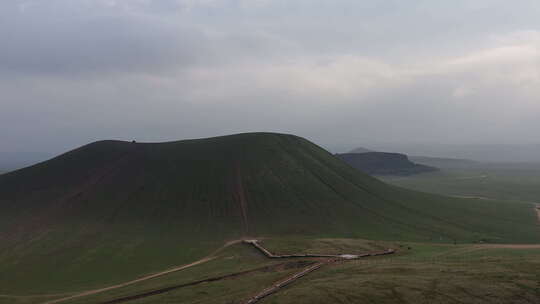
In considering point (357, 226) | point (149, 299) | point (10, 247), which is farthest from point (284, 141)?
point (149, 299)

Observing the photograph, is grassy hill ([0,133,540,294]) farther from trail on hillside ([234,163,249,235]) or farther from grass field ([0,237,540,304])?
grass field ([0,237,540,304])

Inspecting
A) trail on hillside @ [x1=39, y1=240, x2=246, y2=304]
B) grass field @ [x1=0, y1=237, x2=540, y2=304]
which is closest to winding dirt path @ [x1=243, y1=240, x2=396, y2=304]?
grass field @ [x1=0, y1=237, x2=540, y2=304]

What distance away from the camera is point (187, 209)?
101625mm

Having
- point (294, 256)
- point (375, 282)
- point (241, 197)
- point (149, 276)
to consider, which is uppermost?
point (241, 197)

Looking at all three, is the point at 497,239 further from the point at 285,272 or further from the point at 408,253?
the point at 285,272

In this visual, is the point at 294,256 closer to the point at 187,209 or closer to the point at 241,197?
the point at 241,197

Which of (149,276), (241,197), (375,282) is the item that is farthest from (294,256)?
(241,197)

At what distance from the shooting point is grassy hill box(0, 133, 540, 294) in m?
77.2

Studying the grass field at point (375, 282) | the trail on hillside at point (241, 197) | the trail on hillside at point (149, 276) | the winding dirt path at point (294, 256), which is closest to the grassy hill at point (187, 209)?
the trail on hillside at point (241, 197)

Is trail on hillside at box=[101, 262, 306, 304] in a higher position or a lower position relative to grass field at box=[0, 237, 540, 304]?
lower

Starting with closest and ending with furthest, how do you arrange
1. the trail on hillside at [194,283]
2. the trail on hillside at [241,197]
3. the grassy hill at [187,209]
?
the trail on hillside at [194,283]
the grassy hill at [187,209]
the trail on hillside at [241,197]

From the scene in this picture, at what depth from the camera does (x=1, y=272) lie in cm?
7181

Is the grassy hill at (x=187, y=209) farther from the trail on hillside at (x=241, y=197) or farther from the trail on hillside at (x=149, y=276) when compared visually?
the trail on hillside at (x=149, y=276)

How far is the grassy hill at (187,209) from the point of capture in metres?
77.2
